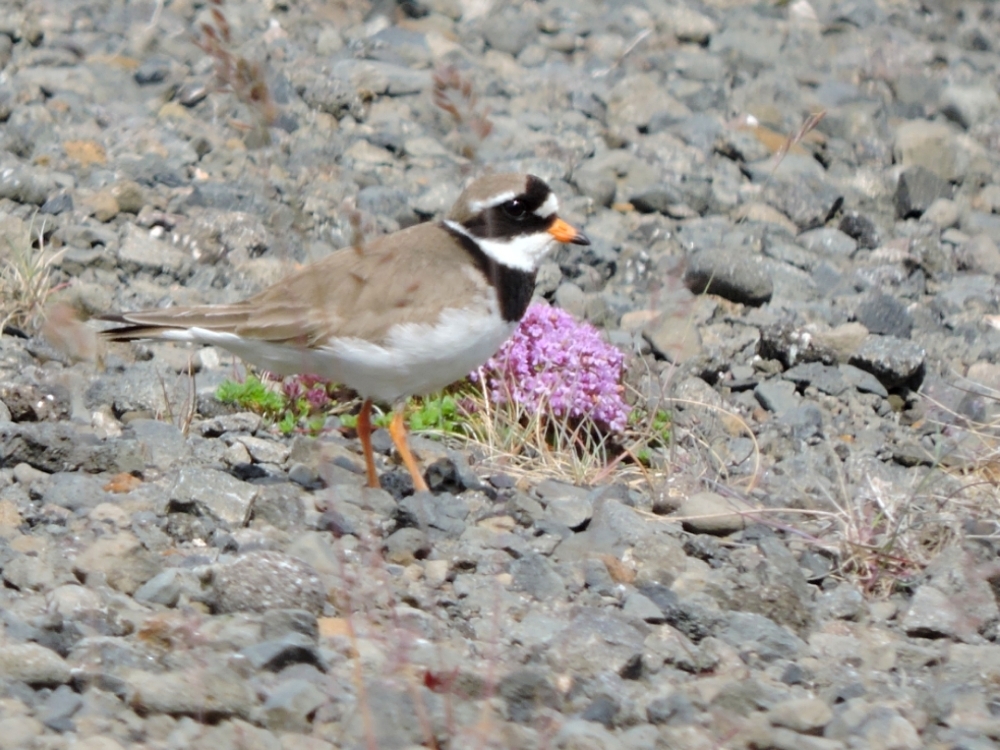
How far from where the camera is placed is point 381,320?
486 centimetres

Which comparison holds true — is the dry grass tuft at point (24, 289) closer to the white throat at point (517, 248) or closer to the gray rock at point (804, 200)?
the white throat at point (517, 248)

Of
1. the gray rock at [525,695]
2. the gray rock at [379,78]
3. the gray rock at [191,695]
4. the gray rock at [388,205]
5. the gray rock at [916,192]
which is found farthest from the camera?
the gray rock at [379,78]

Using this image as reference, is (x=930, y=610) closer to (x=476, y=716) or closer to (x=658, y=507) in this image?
(x=658, y=507)

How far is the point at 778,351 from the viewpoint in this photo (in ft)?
22.0

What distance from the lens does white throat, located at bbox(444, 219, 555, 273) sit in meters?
5.21

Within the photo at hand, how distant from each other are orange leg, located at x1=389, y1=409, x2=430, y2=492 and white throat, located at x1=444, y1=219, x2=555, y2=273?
0.69m

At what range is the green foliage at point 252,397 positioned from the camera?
221 inches

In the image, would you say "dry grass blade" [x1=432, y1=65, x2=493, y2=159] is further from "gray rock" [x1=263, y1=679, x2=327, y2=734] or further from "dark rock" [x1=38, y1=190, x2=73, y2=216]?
"dark rock" [x1=38, y1=190, x2=73, y2=216]

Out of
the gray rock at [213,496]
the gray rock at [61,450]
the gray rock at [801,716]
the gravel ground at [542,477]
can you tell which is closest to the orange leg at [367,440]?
the gravel ground at [542,477]

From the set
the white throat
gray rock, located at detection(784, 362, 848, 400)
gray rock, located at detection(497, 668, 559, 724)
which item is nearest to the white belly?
the white throat

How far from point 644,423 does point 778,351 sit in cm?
118

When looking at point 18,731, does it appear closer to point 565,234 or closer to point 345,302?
point 345,302

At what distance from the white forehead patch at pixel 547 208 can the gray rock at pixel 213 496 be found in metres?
1.58

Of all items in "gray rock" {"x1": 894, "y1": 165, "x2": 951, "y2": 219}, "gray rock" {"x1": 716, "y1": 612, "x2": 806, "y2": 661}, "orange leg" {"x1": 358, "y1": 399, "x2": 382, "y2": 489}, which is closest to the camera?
"gray rock" {"x1": 716, "y1": 612, "x2": 806, "y2": 661}
